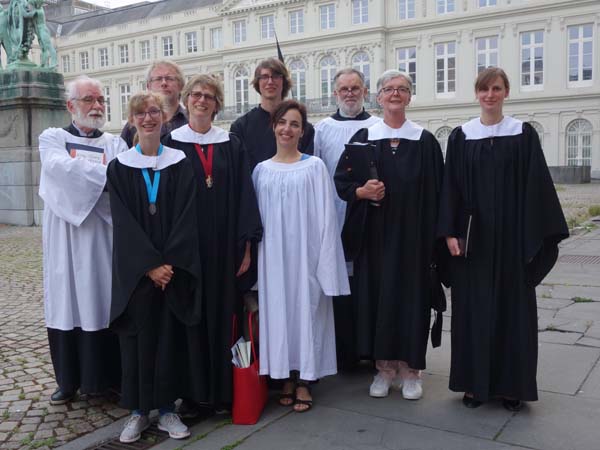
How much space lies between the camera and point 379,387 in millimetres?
4477

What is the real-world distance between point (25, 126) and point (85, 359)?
498 inches

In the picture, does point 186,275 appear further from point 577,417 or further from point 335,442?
point 577,417

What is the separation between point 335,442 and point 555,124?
41631 mm

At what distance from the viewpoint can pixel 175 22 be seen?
56.7 meters

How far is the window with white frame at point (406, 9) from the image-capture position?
46219mm

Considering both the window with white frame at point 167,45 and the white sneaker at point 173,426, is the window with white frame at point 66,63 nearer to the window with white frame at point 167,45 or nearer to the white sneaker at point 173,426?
the window with white frame at point 167,45

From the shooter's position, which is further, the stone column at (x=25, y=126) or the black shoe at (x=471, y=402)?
the stone column at (x=25, y=126)

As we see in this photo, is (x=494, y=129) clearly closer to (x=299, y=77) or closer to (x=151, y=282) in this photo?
(x=151, y=282)

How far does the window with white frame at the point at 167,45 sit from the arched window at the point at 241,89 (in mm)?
7451

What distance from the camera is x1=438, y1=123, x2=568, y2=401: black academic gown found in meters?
4.12

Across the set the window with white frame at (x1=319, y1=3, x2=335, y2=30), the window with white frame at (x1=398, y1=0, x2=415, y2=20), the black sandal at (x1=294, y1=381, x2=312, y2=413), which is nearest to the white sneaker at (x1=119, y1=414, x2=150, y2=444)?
the black sandal at (x1=294, y1=381, x2=312, y2=413)

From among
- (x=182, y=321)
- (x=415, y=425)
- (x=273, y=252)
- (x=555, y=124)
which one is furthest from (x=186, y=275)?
(x=555, y=124)

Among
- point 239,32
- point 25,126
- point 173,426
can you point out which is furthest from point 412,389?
point 239,32

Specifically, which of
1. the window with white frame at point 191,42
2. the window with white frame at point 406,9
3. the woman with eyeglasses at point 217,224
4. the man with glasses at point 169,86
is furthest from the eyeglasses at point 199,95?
the window with white frame at point 191,42
